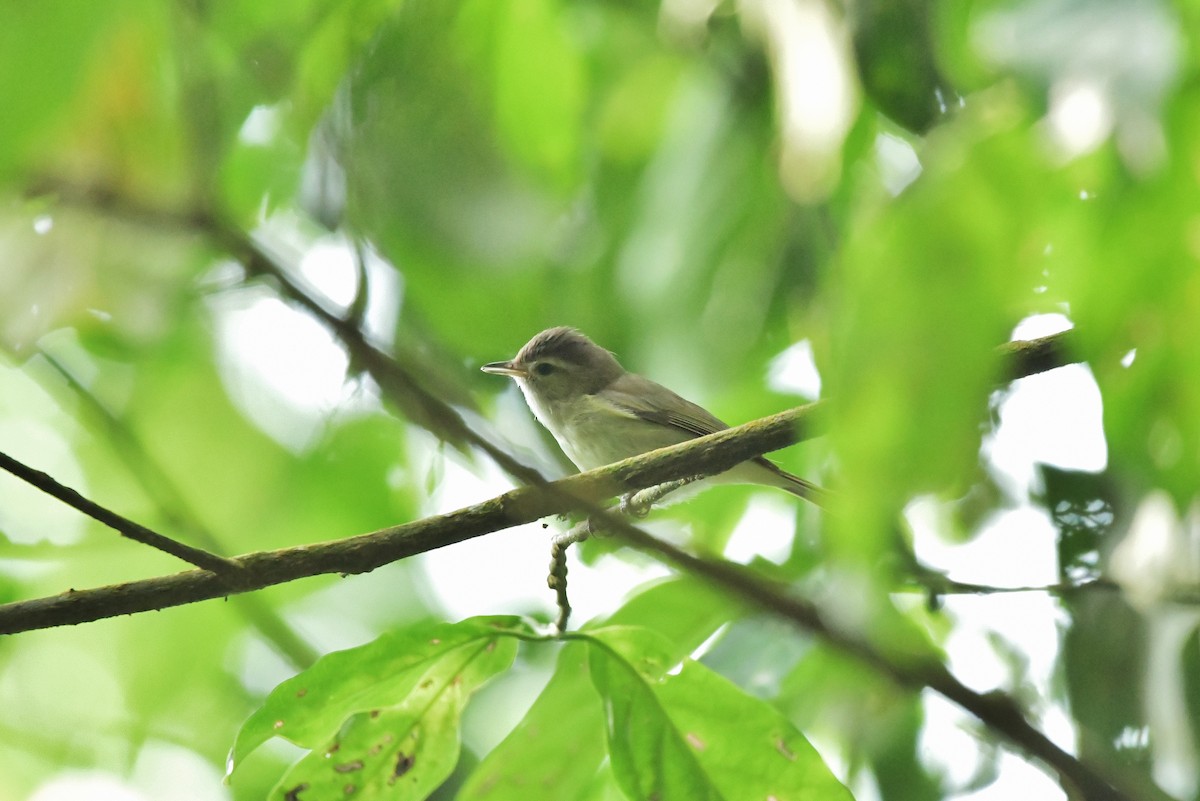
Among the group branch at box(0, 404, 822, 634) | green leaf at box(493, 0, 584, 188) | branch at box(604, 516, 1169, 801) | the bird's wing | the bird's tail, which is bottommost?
branch at box(604, 516, 1169, 801)

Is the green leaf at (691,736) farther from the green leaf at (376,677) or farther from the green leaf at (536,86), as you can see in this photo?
the green leaf at (536,86)

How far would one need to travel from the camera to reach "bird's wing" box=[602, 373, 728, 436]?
15.0ft

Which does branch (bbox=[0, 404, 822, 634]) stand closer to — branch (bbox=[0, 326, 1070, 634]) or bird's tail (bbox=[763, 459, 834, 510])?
Result: branch (bbox=[0, 326, 1070, 634])

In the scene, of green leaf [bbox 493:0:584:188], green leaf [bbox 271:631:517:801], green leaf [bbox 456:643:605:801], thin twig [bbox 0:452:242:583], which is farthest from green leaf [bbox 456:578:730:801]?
green leaf [bbox 493:0:584:188]

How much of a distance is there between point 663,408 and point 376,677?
292 centimetres

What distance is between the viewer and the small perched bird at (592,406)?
181 inches

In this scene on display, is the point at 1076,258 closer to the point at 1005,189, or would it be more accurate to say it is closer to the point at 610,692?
the point at 1005,189

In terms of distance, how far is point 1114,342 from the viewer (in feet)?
2.53

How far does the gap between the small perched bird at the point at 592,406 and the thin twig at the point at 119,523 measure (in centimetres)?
261

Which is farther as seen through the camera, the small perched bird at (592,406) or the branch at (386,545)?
the small perched bird at (592,406)

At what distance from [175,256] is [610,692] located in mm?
1379

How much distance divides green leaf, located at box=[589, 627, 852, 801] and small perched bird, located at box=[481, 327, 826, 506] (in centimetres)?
255

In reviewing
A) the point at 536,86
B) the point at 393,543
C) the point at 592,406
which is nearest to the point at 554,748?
the point at 393,543

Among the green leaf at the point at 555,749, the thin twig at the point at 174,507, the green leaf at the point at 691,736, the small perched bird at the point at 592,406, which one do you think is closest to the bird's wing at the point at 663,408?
the small perched bird at the point at 592,406
